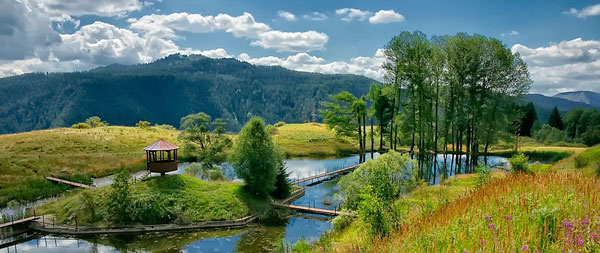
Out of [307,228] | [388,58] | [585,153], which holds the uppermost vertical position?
[388,58]

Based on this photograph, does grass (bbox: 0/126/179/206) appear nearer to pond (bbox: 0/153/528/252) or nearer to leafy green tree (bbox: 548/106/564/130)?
pond (bbox: 0/153/528/252)

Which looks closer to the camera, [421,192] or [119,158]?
[421,192]

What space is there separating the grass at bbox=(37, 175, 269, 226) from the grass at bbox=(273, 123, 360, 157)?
2843cm

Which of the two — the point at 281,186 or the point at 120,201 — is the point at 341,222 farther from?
the point at 120,201

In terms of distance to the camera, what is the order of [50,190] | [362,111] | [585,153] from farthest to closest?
[362,111], [50,190], [585,153]

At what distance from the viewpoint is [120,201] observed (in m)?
26.0

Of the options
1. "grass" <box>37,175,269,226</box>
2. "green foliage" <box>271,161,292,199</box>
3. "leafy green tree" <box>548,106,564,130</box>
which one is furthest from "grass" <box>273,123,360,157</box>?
"leafy green tree" <box>548,106,564,130</box>

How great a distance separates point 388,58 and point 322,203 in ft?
78.8

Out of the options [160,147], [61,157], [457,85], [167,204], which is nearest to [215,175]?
[160,147]

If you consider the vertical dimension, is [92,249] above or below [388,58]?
below

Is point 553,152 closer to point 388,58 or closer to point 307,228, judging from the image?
point 388,58

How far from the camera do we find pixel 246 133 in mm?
32375

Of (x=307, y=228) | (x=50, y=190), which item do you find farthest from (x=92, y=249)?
(x=50, y=190)

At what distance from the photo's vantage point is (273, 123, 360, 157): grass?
64.2 meters
